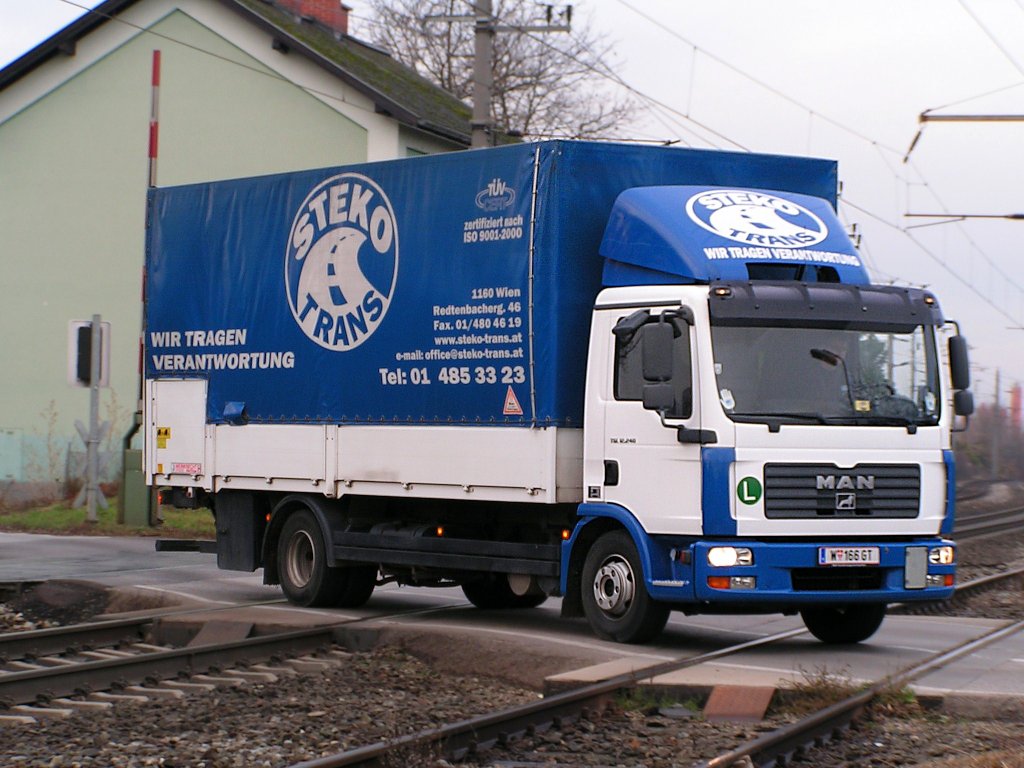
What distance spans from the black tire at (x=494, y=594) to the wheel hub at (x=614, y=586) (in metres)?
2.73

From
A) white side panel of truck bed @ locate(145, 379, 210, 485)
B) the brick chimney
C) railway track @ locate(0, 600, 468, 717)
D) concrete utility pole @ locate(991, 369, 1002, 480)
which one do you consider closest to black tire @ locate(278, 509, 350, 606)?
railway track @ locate(0, 600, 468, 717)

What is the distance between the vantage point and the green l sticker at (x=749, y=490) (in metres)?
11.0

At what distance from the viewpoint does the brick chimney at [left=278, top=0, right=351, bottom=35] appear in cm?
3747

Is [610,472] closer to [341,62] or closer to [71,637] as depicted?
[71,637]

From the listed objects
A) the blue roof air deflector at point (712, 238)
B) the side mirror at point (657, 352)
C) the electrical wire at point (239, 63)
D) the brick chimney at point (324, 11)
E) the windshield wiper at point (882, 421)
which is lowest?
the windshield wiper at point (882, 421)

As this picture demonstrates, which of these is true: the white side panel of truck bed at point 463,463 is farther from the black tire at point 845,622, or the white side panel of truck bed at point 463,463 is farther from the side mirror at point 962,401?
the side mirror at point 962,401

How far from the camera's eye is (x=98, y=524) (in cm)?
2402

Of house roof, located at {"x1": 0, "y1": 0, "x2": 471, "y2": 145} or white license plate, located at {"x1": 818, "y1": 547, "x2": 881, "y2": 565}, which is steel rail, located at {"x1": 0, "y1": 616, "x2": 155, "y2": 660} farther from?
house roof, located at {"x1": 0, "y1": 0, "x2": 471, "y2": 145}

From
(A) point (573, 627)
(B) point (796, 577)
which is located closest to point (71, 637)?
(A) point (573, 627)

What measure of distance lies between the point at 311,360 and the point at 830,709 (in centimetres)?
663

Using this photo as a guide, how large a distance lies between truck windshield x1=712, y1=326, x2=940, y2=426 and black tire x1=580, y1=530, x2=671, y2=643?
138cm

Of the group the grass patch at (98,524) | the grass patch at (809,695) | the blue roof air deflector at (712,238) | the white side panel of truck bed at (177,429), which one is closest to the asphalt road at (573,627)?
the grass patch at (809,695)

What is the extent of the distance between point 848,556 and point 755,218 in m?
2.52

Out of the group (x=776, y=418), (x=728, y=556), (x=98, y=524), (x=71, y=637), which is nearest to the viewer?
(x=728, y=556)
